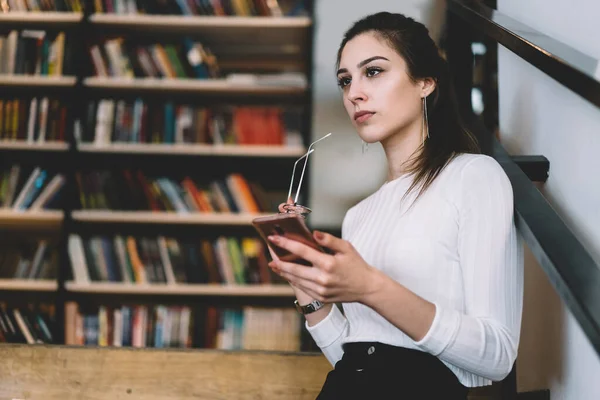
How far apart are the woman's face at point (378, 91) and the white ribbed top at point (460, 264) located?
14 centimetres

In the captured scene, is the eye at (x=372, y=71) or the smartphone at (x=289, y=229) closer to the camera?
the smartphone at (x=289, y=229)

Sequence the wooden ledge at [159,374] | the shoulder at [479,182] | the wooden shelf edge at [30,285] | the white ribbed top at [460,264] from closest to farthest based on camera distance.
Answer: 1. the white ribbed top at [460,264]
2. the shoulder at [479,182]
3. the wooden ledge at [159,374]
4. the wooden shelf edge at [30,285]

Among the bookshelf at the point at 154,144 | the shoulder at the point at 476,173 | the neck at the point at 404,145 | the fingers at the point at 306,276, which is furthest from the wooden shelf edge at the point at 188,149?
the fingers at the point at 306,276

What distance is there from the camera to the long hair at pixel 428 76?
3.93 ft

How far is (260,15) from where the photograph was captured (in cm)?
315

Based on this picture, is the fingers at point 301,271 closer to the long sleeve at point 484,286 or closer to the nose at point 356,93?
the long sleeve at point 484,286

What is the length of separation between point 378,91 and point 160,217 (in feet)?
6.63

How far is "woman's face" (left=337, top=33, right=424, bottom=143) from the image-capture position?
1.21 metres

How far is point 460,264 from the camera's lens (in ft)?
3.31

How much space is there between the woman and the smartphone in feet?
0.04

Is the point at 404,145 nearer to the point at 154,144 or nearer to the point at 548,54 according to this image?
the point at 548,54

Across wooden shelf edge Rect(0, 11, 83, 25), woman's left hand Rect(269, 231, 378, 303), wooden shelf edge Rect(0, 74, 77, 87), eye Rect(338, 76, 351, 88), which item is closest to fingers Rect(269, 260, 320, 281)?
woman's left hand Rect(269, 231, 378, 303)

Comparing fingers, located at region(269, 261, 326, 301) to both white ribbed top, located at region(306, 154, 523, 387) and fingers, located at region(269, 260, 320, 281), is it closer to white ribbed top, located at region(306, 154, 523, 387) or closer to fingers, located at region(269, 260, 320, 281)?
fingers, located at region(269, 260, 320, 281)

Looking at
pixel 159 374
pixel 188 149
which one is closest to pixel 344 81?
pixel 159 374
